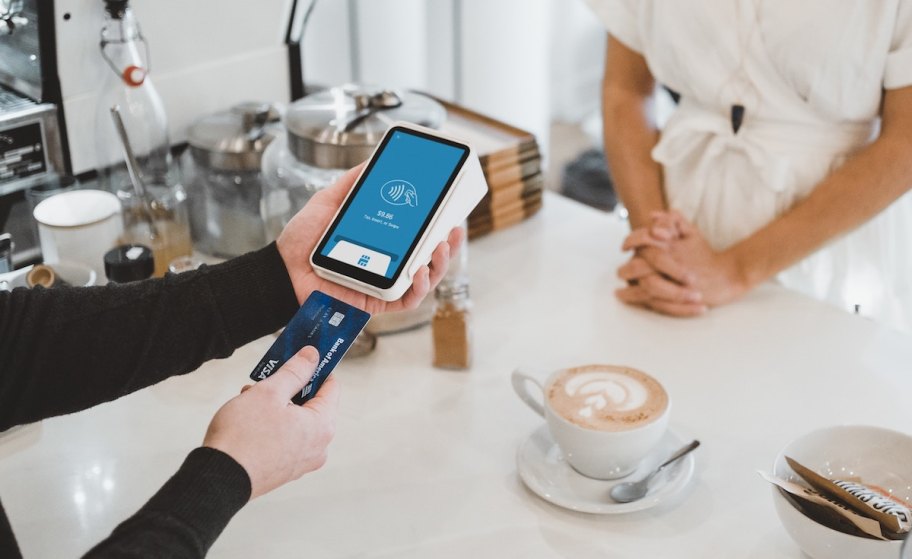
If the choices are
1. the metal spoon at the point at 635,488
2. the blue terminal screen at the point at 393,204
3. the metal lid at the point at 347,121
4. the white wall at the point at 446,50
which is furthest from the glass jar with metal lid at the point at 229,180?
the white wall at the point at 446,50

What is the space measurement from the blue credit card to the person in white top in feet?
1.81

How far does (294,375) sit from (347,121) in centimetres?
52

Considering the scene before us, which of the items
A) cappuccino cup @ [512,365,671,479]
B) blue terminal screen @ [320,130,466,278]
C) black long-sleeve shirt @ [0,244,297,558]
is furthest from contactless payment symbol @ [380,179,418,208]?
cappuccino cup @ [512,365,671,479]

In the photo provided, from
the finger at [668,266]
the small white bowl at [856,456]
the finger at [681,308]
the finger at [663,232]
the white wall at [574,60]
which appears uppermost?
the finger at [663,232]

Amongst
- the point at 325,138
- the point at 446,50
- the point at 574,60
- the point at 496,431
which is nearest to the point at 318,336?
the point at 496,431

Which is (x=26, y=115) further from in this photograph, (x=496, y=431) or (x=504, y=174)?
(x=496, y=431)

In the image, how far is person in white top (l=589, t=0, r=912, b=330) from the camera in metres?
1.30

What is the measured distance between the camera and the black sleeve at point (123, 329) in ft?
2.95

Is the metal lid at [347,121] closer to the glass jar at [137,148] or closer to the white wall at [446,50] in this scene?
the glass jar at [137,148]

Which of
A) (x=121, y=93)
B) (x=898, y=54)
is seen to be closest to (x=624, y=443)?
(x=898, y=54)

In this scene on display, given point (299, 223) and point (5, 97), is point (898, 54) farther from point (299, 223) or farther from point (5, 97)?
point (5, 97)

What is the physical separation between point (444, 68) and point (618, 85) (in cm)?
151

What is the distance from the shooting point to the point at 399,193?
1.00 metres

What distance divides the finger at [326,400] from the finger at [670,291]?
1.87 ft
